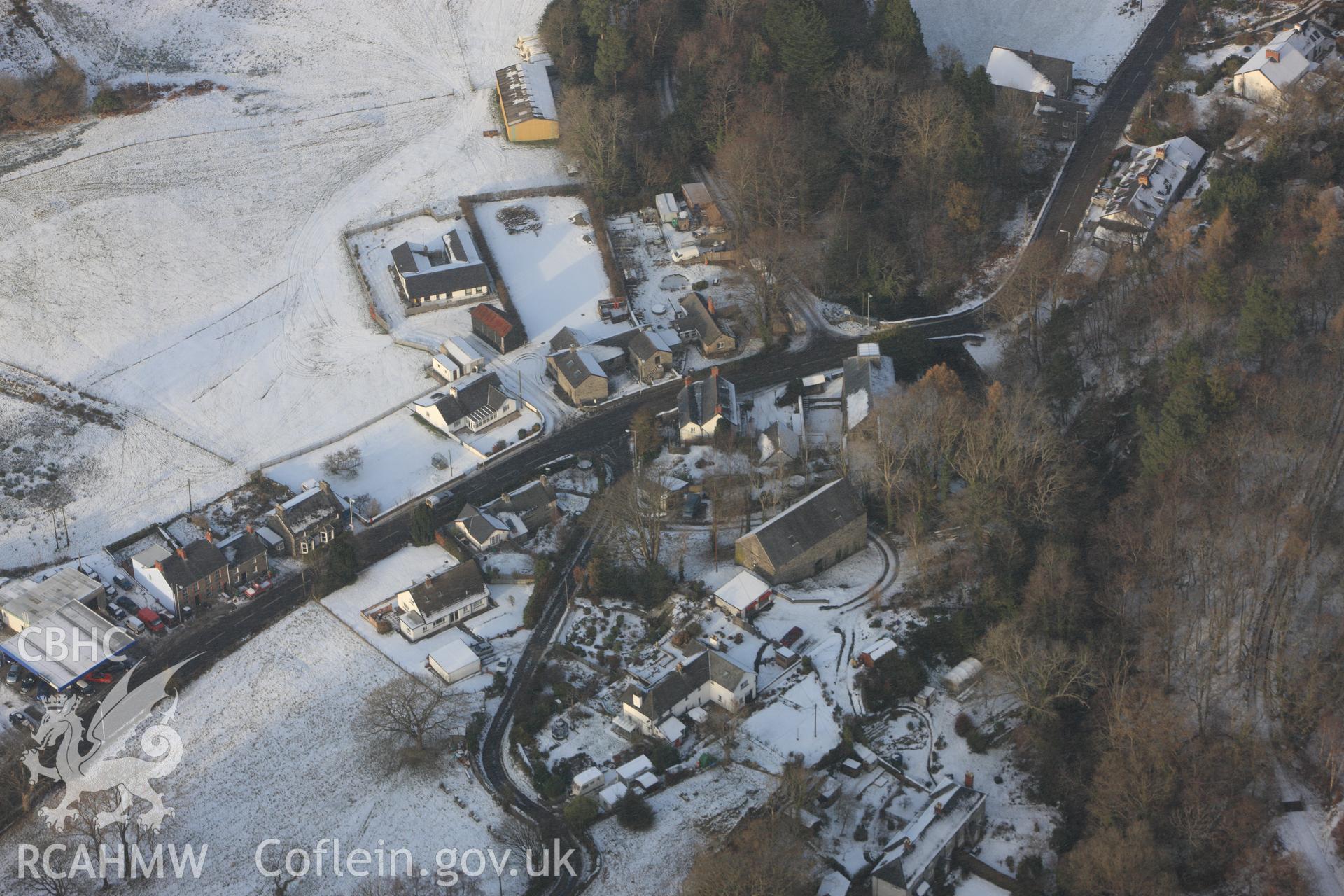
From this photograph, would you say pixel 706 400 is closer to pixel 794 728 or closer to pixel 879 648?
pixel 879 648

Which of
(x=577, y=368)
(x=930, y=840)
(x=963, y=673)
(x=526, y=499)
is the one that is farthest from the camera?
(x=577, y=368)

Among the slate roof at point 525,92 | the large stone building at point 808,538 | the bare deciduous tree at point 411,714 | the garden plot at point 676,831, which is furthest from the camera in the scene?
the slate roof at point 525,92

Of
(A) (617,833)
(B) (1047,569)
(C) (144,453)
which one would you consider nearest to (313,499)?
(C) (144,453)

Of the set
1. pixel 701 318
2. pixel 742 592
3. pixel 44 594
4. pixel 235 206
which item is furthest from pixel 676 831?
pixel 235 206

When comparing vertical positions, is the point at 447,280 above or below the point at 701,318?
above

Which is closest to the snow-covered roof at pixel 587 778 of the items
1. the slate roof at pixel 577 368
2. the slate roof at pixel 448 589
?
the slate roof at pixel 448 589

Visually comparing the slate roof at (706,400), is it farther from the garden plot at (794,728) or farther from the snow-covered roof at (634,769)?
the snow-covered roof at (634,769)
